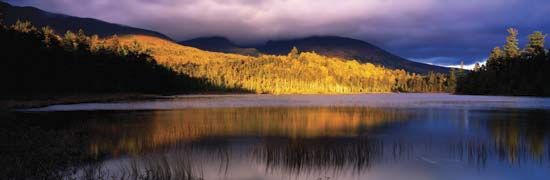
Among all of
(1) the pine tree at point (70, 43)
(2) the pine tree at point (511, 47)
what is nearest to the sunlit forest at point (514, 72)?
(2) the pine tree at point (511, 47)

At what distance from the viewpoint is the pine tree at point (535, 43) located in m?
141

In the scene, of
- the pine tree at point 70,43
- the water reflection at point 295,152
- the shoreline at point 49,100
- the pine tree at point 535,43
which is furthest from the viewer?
the pine tree at point 535,43

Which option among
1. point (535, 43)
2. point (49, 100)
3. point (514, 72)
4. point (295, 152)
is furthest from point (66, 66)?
point (535, 43)

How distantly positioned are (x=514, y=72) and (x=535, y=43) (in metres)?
14.0

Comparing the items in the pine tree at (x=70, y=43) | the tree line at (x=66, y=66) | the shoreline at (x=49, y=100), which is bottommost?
the shoreline at (x=49, y=100)

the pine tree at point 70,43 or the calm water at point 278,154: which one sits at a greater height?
Answer: the pine tree at point 70,43

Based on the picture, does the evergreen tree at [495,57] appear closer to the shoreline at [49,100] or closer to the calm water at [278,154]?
the shoreline at [49,100]

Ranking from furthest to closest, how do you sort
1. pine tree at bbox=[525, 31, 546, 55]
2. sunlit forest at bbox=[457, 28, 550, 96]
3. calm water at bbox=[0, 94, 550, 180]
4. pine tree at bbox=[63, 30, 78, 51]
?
pine tree at bbox=[525, 31, 546, 55] → sunlit forest at bbox=[457, 28, 550, 96] → pine tree at bbox=[63, 30, 78, 51] → calm water at bbox=[0, 94, 550, 180]

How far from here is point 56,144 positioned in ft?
77.4

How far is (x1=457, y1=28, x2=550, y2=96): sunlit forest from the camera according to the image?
421 ft

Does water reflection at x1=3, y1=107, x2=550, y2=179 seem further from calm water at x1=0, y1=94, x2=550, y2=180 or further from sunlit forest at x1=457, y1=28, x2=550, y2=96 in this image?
sunlit forest at x1=457, y1=28, x2=550, y2=96

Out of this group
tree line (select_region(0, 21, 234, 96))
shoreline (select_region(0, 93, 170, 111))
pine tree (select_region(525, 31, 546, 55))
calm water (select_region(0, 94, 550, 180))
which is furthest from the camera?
pine tree (select_region(525, 31, 546, 55))

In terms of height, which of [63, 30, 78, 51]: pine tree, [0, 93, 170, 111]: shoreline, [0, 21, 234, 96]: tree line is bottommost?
[0, 93, 170, 111]: shoreline

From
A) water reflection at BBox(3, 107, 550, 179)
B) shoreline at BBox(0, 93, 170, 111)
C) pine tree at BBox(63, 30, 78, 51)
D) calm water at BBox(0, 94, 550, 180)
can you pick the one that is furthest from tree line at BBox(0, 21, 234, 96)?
calm water at BBox(0, 94, 550, 180)
